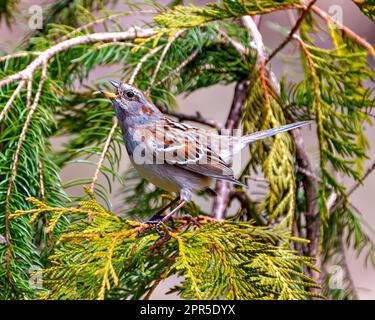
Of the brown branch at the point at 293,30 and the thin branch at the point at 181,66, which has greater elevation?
the brown branch at the point at 293,30

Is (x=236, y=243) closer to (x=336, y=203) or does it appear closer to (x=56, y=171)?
(x=56, y=171)

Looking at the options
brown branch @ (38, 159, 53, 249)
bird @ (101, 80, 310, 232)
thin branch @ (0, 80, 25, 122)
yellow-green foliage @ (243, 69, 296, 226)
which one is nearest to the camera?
brown branch @ (38, 159, 53, 249)

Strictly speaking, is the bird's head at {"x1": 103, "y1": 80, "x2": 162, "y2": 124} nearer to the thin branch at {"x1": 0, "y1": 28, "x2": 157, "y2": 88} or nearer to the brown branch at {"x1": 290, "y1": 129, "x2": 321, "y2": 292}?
the thin branch at {"x1": 0, "y1": 28, "x2": 157, "y2": 88}

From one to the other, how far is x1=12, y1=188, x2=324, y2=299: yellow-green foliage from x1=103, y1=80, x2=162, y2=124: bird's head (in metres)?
0.64

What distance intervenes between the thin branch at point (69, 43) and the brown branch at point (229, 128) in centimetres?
43

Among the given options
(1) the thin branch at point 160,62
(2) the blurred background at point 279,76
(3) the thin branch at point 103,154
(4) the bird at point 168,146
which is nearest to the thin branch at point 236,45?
(1) the thin branch at point 160,62

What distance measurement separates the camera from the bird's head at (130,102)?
7.16 ft

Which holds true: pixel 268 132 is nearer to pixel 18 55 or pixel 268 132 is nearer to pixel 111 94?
pixel 111 94

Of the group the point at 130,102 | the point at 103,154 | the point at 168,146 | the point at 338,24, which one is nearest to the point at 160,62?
the point at 130,102

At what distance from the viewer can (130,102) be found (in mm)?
2232

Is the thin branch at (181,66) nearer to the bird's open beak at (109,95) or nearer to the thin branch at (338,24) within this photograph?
the bird's open beak at (109,95)

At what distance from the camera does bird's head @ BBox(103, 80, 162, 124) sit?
218 cm

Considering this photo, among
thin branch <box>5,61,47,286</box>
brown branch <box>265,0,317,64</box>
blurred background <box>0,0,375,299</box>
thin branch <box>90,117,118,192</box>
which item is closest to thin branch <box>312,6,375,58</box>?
brown branch <box>265,0,317,64</box>

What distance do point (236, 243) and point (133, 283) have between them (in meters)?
0.50
